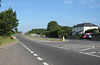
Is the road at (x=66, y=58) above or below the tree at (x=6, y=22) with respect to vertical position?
below

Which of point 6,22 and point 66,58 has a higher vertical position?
point 6,22

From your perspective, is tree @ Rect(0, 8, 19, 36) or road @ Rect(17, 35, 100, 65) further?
tree @ Rect(0, 8, 19, 36)

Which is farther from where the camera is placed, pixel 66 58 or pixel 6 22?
pixel 6 22

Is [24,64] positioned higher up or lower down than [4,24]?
lower down

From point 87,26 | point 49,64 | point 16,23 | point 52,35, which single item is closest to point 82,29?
point 87,26

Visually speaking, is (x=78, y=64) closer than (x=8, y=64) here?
Yes

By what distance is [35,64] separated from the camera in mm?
9375

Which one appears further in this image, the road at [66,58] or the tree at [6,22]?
the tree at [6,22]

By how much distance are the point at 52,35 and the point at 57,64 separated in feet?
→ 310

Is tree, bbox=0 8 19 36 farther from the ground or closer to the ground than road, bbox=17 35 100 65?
farther from the ground

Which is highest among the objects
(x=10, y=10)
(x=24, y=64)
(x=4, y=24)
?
(x=10, y=10)

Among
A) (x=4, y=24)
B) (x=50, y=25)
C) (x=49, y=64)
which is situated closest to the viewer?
(x=49, y=64)

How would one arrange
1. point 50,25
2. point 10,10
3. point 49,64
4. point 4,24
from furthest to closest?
1. point 50,25
2. point 10,10
3. point 4,24
4. point 49,64

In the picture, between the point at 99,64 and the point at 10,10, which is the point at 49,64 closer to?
the point at 99,64
